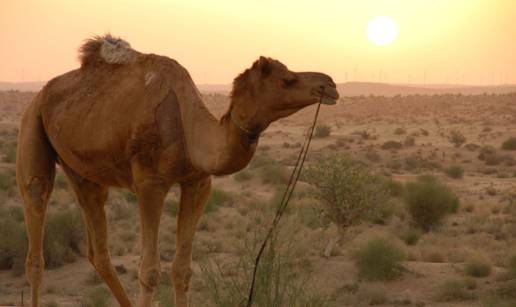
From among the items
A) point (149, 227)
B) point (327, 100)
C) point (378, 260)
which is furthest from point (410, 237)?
point (327, 100)

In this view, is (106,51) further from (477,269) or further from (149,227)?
(477,269)

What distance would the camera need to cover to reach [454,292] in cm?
1664

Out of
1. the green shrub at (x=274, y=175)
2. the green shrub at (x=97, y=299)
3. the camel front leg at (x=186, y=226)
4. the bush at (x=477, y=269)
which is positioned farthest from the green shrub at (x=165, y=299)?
the green shrub at (x=274, y=175)

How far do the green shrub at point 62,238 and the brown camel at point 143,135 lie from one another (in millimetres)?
10733

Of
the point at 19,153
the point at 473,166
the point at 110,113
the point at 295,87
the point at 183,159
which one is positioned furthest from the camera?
the point at 473,166

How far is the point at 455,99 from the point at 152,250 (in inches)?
3970

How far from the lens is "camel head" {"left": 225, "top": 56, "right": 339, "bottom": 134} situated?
21.1 feet

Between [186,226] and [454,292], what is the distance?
32.9ft

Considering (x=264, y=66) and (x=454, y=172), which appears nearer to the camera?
(x=264, y=66)

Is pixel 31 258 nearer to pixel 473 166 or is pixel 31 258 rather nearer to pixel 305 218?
pixel 305 218

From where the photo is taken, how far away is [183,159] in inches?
286

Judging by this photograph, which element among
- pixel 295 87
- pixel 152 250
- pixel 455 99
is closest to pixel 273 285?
pixel 152 250

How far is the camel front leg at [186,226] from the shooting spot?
7.79 m

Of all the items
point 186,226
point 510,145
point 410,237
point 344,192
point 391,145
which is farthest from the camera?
point 391,145
